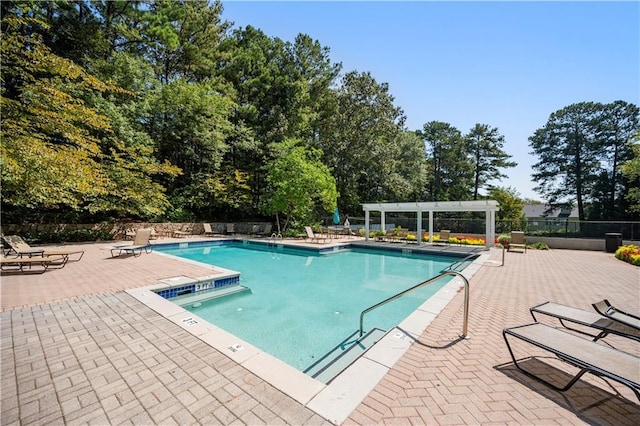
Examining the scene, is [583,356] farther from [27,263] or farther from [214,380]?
[27,263]

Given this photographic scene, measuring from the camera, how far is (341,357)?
3.87 meters

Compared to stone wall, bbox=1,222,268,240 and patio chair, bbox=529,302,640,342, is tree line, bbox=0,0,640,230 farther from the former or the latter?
patio chair, bbox=529,302,640,342

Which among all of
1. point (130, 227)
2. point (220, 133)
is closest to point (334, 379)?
point (130, 227)

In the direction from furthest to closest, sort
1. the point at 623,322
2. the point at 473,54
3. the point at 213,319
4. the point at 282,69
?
the point at 282,69 → the point at 473,54 → the point at 213,319 → the point at 623,322

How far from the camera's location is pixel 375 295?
7121 mm

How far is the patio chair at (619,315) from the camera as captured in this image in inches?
114

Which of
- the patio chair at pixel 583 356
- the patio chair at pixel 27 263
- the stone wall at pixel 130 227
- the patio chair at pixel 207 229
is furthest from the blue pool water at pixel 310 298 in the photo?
the patio chair at pixel 207 229

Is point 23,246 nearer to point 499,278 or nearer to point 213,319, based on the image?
point 213,319

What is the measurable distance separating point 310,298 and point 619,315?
5.25m

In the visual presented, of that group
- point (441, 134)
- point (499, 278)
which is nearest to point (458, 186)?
point (441, 134)

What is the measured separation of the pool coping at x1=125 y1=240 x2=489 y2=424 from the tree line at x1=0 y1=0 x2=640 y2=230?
763cm

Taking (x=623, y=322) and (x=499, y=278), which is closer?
(x=623, y=322)

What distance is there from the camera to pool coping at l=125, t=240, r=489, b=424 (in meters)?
2.28

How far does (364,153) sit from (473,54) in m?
15.3
